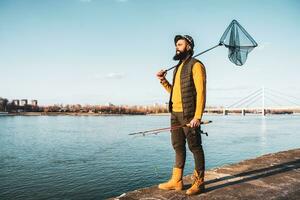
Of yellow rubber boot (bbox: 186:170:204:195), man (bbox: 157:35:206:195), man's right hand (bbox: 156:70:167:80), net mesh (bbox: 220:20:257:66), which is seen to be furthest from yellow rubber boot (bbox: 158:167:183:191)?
net mesh (bbox: 220:20:257:66)

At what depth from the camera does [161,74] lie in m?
4.07

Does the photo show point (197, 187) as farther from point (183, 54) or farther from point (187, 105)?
point (183, 54)

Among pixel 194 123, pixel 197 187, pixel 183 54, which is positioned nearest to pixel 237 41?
pixel 183 54

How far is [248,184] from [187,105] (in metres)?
1.39

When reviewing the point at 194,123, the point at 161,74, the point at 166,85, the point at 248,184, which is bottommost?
the point at 248,184

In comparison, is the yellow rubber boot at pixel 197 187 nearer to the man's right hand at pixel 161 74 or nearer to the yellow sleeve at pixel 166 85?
the yellow sleeve at pixel 166 85

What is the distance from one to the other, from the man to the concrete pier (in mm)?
212

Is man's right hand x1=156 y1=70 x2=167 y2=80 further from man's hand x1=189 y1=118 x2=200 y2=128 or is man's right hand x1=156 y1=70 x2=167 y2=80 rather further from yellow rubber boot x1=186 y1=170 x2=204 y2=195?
yellow rubber boot x1=186 y1=170 x2=204 y2=195

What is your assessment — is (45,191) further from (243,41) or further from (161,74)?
(243,41)

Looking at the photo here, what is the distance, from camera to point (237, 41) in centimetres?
457

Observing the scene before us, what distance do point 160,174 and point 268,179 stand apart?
774 cm

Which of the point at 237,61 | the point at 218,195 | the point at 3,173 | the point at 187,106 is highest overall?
the point at 237,61

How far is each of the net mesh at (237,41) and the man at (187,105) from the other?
3.14 ft

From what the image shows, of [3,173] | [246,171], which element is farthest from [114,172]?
[246,171]
